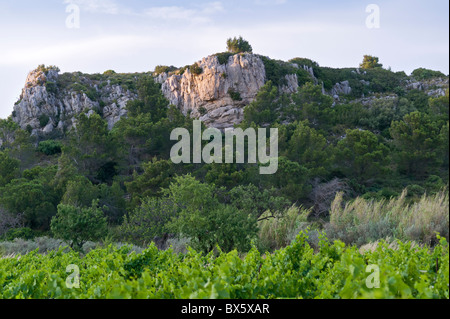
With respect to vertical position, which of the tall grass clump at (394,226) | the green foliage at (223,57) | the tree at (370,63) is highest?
the tree at (370,63)

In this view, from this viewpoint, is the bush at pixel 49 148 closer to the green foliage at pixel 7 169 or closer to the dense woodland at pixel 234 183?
the dense woodland at pixel 234 183

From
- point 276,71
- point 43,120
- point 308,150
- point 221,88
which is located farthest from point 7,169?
point 276,71

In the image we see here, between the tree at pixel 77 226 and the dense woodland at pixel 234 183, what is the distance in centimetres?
3

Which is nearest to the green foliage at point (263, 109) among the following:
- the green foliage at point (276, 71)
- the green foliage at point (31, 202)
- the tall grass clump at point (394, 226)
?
the green foliage at point (276, 71)

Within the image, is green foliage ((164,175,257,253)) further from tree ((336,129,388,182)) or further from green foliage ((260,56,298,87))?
green foliage ((260,56,298,87))

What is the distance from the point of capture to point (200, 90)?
109ft

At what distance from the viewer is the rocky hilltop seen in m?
32.0

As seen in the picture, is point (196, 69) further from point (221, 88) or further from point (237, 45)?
point (237, 45)

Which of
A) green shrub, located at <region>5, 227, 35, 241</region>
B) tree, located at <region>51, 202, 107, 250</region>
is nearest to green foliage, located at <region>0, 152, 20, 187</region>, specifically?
green shrub, located at <region>5, 227, 35, 241</region>

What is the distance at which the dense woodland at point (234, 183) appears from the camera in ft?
27.6

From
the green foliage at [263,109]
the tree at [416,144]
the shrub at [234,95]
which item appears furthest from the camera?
the shrub at [234,95]

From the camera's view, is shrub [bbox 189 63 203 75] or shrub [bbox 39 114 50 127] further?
shrub [bbox 189 63 203 75]

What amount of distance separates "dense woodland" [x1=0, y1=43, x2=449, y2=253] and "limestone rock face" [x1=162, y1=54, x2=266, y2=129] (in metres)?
6.97
